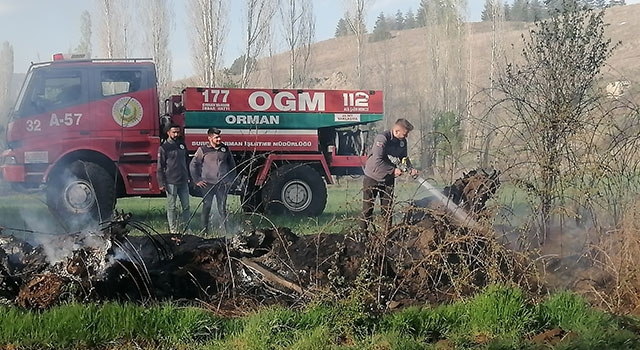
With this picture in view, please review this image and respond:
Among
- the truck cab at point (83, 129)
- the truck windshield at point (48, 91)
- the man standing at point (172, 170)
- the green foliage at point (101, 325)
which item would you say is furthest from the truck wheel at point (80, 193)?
the green foliage at point (101, 325)

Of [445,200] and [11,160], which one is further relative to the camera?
[11,160]

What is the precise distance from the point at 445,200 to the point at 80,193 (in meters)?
6.72

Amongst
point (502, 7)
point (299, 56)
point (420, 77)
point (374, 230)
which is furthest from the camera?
point (420, 77)

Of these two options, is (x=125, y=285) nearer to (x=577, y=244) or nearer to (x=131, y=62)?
(x=577, y=244)

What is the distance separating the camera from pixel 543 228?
7430 millimetres

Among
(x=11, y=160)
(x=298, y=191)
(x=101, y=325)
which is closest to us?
(x=101, y=325)

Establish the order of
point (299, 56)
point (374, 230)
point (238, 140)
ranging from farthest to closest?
point (299, 56)
point (238, 140)
point (374, 230)

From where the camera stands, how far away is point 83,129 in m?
12.0

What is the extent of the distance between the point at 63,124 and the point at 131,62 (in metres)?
1.60

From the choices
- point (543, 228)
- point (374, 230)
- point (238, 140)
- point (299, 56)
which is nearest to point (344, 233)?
point (374, 230)

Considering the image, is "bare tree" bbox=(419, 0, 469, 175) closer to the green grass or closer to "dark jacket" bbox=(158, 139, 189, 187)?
"dark jacket" bbox=(158, 139, 189, 187)

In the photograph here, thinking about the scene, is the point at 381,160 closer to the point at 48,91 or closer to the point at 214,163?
the point at 214,163

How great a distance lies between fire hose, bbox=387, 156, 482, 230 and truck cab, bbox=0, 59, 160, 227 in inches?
211

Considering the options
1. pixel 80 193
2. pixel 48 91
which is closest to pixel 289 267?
pixel 80 193
